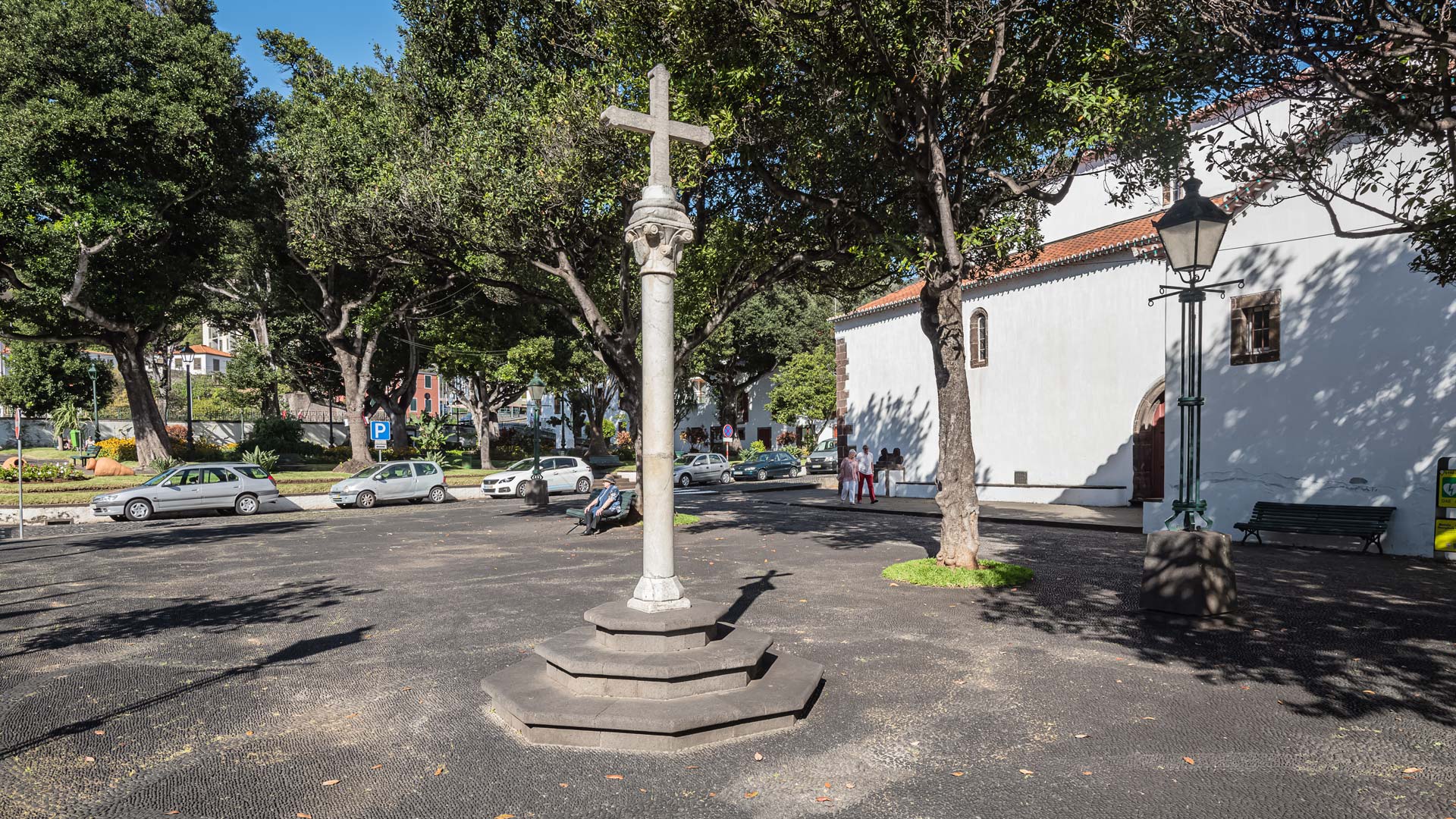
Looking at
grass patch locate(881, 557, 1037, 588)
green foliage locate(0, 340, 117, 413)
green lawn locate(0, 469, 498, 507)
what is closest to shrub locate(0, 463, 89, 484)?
green lawn locate(0, 469, 498, 507)

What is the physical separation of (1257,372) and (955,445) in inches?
295

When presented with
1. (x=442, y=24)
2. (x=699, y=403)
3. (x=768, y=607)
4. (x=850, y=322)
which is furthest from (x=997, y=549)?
(x=699, y=403)

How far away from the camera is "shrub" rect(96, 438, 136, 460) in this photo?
34.2 metres

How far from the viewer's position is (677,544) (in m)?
14.2

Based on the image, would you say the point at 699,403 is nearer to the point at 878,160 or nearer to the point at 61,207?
the point at 61,207

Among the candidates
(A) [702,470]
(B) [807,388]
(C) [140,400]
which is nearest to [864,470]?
(A) [702,470]

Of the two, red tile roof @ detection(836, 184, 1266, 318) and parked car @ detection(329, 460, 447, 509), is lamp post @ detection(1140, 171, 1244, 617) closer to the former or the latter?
red tile roof @ detection(836, 184, 1266, 318)

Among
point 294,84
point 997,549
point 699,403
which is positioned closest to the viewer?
point 997,549

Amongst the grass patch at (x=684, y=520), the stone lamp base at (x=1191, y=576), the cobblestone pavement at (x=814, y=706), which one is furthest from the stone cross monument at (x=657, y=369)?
the grass patch at (x=684, y=520)

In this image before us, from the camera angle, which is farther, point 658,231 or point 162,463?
point 162,463

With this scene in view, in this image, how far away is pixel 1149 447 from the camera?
63.8 feet

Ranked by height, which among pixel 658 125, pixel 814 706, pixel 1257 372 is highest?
pixel 658 125

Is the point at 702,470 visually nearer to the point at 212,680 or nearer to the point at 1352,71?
the point at 1352,71

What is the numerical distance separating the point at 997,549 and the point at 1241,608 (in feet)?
15.9
